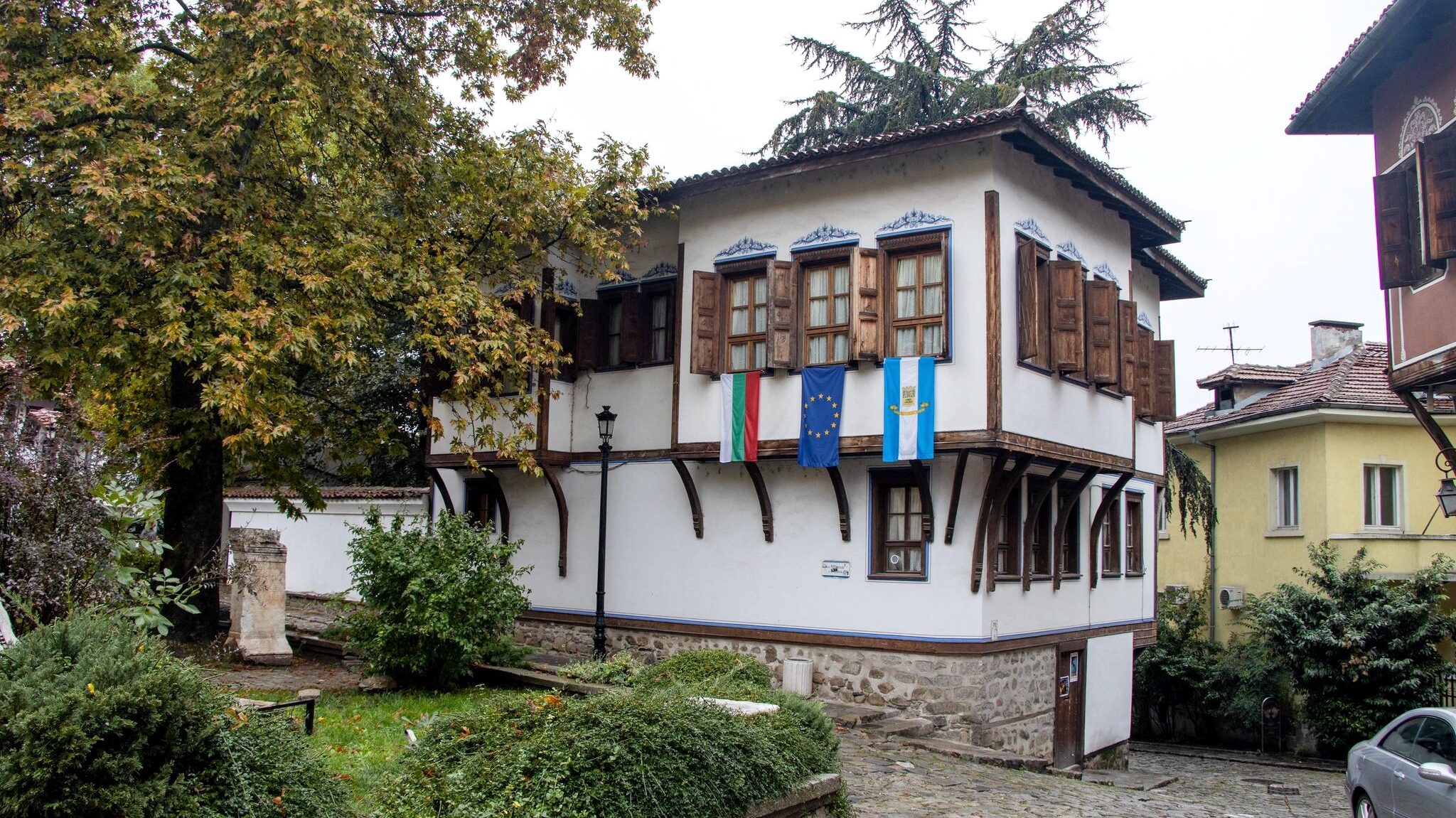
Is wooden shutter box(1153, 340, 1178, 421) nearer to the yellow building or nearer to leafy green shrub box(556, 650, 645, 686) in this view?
the yellow building

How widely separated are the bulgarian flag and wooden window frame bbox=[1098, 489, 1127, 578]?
6.48 m

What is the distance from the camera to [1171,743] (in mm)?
25000

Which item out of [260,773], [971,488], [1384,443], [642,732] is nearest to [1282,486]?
[1384,443]

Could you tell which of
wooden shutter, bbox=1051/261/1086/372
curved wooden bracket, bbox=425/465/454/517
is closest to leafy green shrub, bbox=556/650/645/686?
curved wooden bracket, bbox=425/465/454/517

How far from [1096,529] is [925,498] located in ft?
16.1

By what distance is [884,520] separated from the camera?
14531 millimetres

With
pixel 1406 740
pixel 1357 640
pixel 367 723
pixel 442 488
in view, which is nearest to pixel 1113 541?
pixel 1357 640

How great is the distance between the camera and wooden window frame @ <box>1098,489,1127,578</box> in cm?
1834

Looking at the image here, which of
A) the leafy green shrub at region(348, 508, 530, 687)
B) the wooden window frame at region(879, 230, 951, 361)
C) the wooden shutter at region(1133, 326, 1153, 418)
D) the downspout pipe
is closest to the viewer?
the leafy green shrub at region(348, 508, 530, 687)

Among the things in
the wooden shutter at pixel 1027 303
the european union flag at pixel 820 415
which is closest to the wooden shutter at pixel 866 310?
the european union flag at pixel 820 415

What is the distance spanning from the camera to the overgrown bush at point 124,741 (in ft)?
16.4

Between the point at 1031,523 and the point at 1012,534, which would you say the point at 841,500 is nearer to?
the point at 1012,534

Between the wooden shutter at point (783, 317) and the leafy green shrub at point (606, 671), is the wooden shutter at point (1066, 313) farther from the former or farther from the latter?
the leafy green shrub at point (606, 671)

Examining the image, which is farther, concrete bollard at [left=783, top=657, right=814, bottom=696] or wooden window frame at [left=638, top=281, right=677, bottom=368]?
wooden window frame at [left=638, top=281, right=677, bottom=368]
